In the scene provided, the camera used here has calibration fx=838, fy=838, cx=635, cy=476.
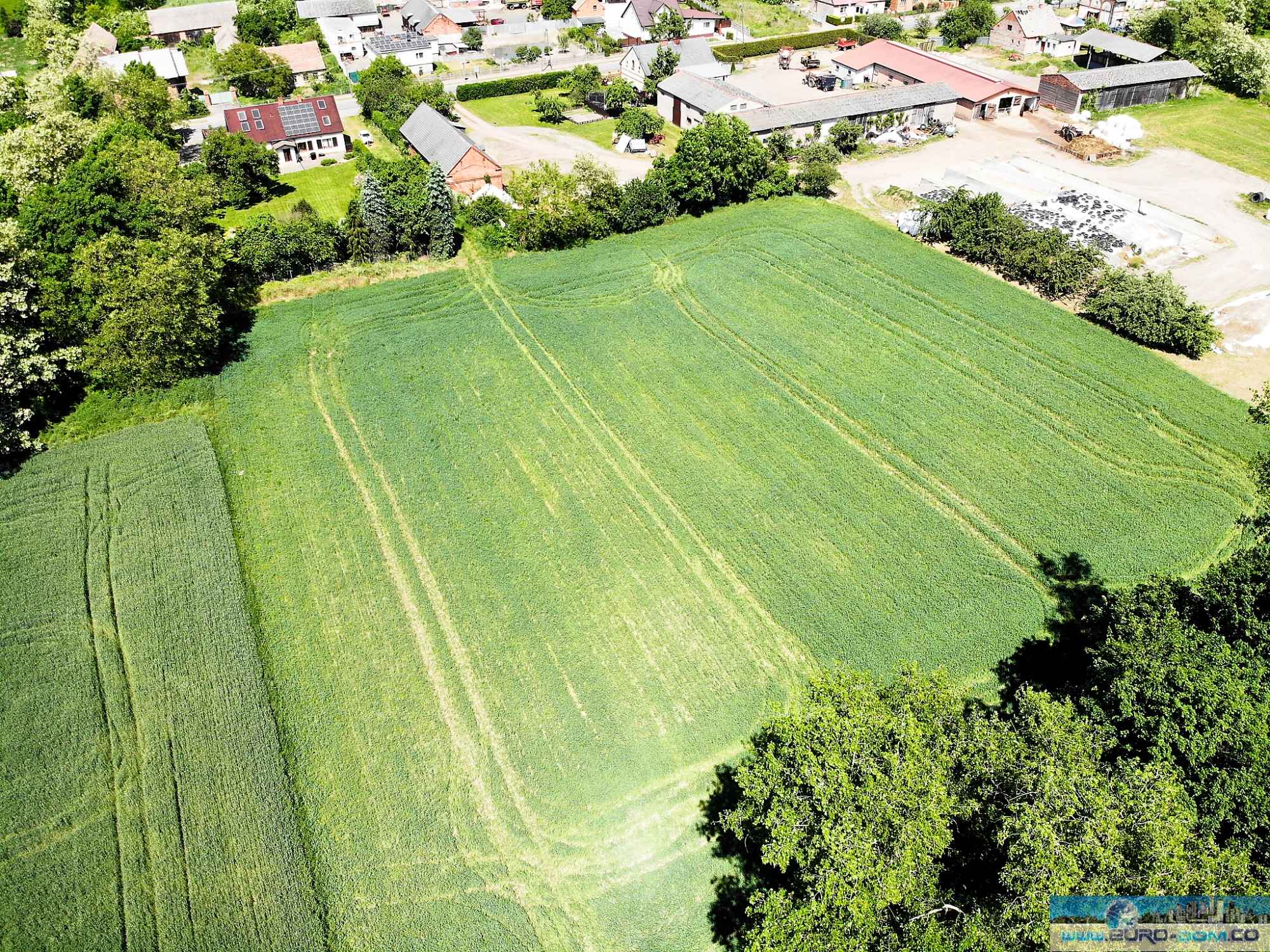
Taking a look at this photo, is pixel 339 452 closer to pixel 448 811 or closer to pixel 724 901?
pixel 448 811

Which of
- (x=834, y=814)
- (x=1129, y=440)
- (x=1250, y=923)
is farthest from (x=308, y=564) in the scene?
(x=1129, y=440)

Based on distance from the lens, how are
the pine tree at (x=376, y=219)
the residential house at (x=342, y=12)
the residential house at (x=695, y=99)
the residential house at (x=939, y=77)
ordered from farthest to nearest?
the residential house at (x=342, y=12), the residential house at (x=939, y=77), the residential house at (x=695, y=99), the pine tree at (x=376, y=219)

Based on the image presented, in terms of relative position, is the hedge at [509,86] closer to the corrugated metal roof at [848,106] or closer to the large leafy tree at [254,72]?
the large leafy tree at [254,72]

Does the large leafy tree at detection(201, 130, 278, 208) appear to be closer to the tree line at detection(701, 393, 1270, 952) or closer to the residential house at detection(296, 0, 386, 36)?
the residential house at detection(296, 0, 386, 36)

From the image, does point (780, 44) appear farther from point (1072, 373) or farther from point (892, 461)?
point (892, 461)

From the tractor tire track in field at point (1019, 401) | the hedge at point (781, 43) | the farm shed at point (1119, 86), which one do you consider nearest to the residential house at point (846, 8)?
the hedge at point (781, 43)

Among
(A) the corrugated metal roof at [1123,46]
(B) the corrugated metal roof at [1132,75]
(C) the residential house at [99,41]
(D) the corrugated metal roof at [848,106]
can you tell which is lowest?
(D) the corrugated metal roof at [848,106]
